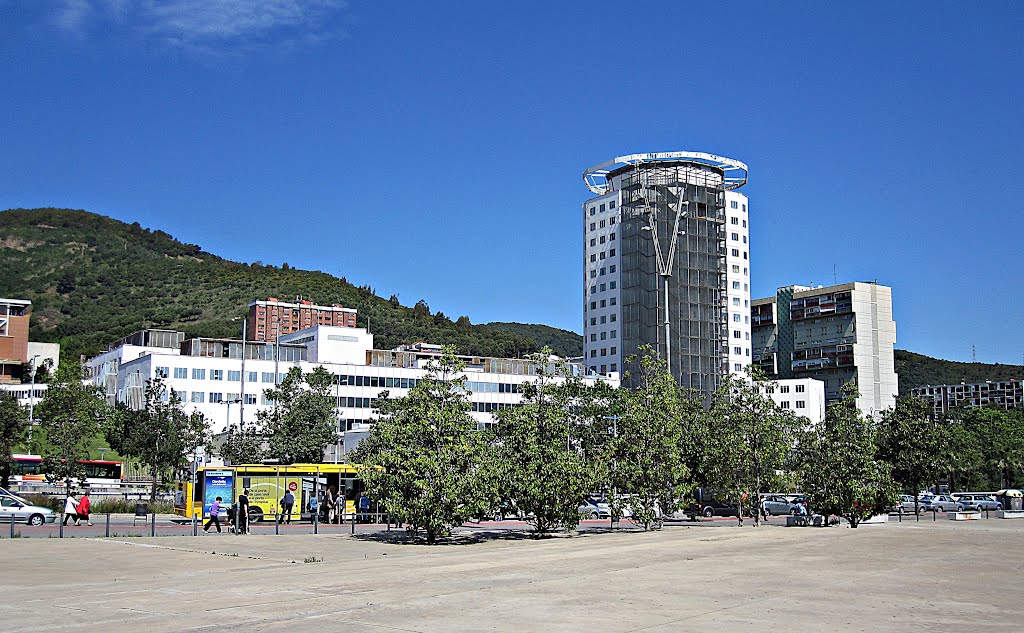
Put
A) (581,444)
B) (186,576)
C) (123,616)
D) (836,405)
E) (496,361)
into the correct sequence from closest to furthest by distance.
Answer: (123,616) < (186,576) < (581,444) < (836,405) < (496,361)

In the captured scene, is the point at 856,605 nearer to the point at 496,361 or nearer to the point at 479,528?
the point at 479,528

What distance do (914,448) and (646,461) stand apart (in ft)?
99.4

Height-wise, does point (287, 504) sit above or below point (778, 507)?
above

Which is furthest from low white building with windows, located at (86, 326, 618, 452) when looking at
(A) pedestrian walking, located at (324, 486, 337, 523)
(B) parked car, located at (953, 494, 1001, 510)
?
(B) parked car, located at (953, 494, 1001, 510)

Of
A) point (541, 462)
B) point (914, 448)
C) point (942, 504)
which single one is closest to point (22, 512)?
point (541, 462)

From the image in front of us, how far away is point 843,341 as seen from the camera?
15975 cm

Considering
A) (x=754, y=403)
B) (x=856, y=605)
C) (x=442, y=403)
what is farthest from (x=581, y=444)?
(x=856, y=605)

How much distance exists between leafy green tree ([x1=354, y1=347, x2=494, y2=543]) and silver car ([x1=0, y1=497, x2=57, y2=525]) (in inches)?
704

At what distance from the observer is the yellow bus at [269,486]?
4534 cm

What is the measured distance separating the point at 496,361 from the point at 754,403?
67.7 m

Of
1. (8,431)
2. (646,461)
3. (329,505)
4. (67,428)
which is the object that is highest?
(67,428)

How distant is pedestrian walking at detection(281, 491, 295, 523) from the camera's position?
42.1 m

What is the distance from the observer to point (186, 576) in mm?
21859

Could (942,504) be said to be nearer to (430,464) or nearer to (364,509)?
(364,509)
